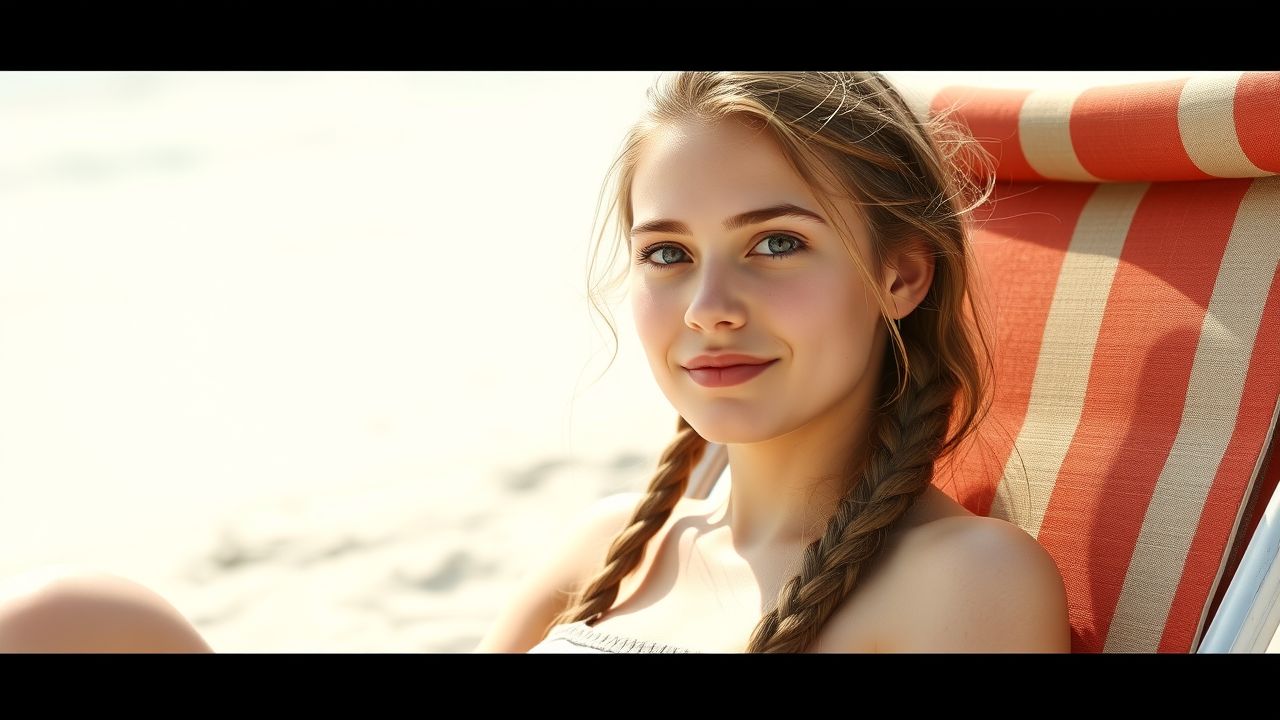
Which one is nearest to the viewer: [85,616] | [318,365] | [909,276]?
[85,616]

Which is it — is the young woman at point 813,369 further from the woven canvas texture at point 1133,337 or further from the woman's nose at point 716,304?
the woven canvas texture at point 1133,337

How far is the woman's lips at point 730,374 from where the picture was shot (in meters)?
1.47

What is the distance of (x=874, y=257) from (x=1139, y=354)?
1.42ft

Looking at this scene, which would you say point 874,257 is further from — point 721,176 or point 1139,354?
point 1139,354

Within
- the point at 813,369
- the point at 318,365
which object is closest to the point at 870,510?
the point at 813,369

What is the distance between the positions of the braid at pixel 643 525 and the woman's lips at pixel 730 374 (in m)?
0.34

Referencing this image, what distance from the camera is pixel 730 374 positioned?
147 cm

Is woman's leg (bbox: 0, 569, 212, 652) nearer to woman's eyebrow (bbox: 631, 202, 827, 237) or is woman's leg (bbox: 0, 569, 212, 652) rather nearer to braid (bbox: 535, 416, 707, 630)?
braid (bbox: 535, 416, 707, 630)

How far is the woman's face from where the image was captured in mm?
1448

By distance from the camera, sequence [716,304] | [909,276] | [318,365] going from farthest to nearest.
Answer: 1. [318,365]
2. [909,276]
3. [716,304]

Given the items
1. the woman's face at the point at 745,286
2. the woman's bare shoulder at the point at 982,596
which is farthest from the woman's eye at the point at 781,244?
the woman's bare shoulder at the point at 982,596

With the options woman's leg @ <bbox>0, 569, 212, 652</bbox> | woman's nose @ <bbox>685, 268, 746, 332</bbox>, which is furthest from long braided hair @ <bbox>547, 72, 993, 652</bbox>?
woman's leg @ <bbox>0, 569, 212, 652</bbox>
